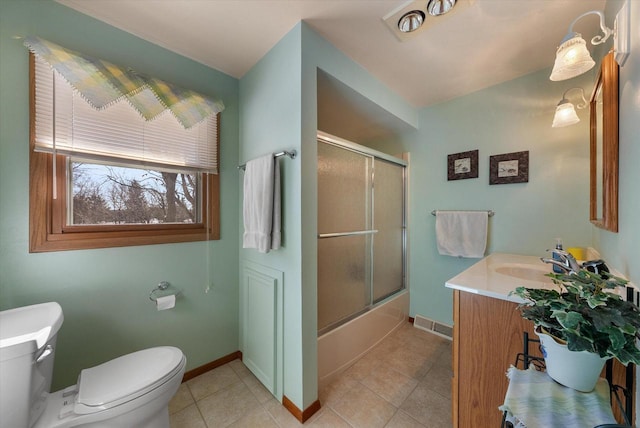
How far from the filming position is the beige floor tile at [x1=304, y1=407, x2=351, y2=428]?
1287 mm

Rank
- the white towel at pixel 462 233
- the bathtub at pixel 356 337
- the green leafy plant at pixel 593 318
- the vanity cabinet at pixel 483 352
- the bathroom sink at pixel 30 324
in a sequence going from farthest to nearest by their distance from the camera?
the white towel at pixel 462 233
the bathtub at pixel 356 337
the vanity cabinet at pixel 483 352
the bathroom sink at pixel 30 324
the green leafy plant at pixel 593 318

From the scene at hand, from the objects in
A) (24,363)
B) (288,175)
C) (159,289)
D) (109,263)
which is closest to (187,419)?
(159,289)

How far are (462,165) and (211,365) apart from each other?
110 inches

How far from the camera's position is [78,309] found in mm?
1255

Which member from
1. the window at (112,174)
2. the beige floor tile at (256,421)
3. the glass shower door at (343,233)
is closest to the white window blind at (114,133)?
the window at (112,174)

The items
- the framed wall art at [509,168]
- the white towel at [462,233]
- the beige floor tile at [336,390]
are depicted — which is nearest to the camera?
the beige floor tile at [336,390]

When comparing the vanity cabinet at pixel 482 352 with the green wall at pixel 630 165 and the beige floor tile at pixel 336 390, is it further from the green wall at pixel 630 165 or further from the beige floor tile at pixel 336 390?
the beige floor tile at pixel 336 390

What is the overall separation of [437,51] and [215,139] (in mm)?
1746

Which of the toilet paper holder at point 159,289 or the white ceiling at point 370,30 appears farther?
the toilet paper holder at point 159,289

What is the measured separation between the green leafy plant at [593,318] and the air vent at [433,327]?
1.90m

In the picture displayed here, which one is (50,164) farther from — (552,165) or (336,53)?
(552,165)

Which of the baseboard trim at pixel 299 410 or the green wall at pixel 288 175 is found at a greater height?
the green wall at pixel 288 175

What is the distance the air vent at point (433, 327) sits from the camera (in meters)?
2.21

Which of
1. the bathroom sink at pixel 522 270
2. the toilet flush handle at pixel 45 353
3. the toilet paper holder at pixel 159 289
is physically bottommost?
the toilet flush handle at pixel 45 353
